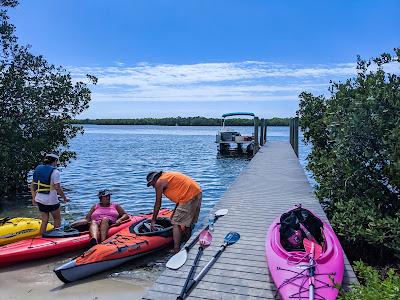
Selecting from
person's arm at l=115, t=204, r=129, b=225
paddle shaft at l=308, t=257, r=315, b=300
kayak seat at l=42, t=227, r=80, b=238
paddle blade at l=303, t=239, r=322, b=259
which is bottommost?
kayak seat at l=42, t=227, r=80, b=238

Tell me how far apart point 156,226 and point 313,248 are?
455cm

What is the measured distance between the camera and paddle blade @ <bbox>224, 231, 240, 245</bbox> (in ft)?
21.6

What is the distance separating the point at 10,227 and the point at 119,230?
236 cm

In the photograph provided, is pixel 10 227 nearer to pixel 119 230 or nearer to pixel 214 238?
pixel 119 230

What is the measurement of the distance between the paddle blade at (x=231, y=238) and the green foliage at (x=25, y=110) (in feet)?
30.8

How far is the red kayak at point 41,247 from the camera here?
301 inches

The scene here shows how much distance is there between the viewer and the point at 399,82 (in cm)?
779

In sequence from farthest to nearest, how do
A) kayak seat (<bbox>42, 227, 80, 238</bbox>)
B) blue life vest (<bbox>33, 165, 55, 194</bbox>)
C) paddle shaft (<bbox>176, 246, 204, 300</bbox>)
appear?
blue life vest (<bbox>33, 165, 55, 194</bbox>)
kayak seat (<bbox>42, 227, 80, 238</bbox>)
paddle shaft (<bbox>176, 246, 204, 300</bbox>)

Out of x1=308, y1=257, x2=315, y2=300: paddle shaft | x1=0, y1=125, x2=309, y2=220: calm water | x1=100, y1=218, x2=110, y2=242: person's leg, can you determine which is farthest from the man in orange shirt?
x1=0, y1=125, x2=309, y2=220: calm water

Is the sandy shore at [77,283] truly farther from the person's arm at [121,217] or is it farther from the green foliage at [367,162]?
the green foliage at [367,162]

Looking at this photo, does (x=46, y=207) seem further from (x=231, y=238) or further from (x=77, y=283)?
(x=231, y=238)

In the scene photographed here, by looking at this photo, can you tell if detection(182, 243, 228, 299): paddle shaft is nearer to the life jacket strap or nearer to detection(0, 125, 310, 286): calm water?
detection(0, 125, 310, 286): calm water

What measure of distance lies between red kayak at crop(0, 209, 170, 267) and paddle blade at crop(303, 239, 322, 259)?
4605 millimetres

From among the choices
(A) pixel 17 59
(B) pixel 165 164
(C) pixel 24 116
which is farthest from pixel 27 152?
(B) pixel 165 164
